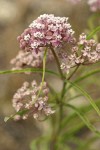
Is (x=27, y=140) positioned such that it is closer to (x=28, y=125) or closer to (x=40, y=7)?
(x=28, y=125)

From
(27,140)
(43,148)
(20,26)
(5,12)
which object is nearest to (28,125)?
(27,140)

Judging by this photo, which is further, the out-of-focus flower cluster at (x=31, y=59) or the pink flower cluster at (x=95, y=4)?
the pink flower cluster at (x=95, y=4)

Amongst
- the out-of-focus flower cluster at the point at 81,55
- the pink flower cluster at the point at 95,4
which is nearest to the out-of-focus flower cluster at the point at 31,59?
the out-of-focus flower cluster at the point at 81,55

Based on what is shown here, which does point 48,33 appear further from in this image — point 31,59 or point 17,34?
point 17,34

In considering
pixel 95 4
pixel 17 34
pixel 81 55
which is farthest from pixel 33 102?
pixel 17 34

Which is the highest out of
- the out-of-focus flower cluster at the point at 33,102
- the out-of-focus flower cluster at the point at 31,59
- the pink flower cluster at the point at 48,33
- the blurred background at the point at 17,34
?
the blurred background at the point at 17,34

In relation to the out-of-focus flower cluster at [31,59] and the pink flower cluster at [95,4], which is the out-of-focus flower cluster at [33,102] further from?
the pink flower cluster at [95,4]

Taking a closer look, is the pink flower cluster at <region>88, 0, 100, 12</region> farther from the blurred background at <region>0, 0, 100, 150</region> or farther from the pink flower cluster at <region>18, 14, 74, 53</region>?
the blurred background at <region>0, 0, 100, 150</region>
